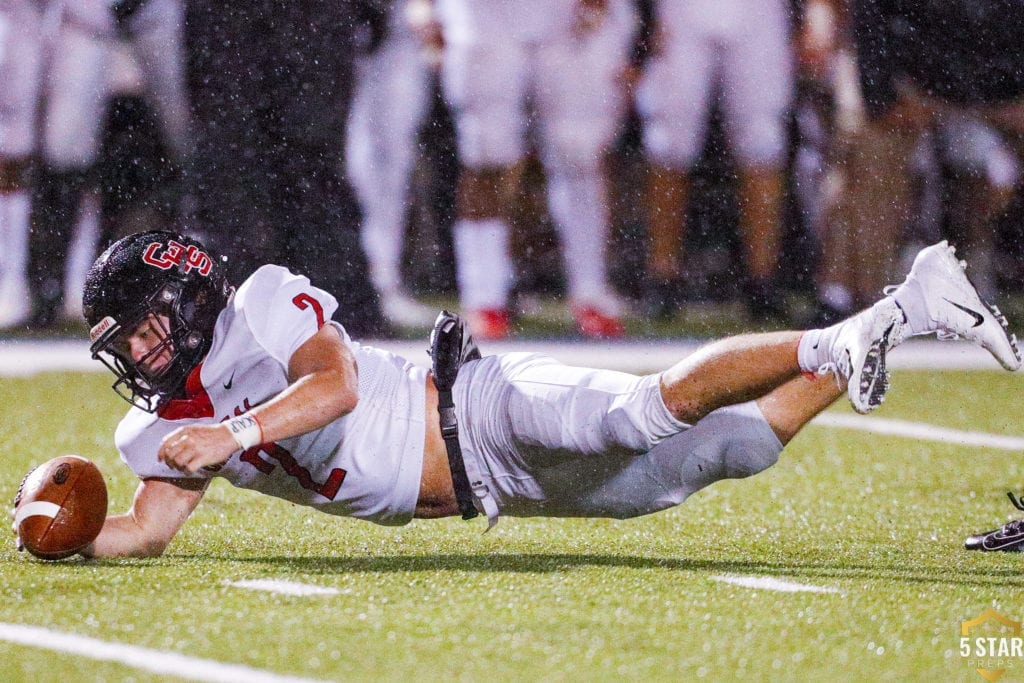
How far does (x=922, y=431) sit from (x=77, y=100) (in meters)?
3.69

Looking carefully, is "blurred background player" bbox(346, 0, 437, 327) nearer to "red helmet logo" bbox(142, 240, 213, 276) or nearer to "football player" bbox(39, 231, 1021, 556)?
"football player" bbox(39, 231, 1021, 556)

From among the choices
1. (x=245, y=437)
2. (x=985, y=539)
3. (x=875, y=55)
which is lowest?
(x=985, y=539)

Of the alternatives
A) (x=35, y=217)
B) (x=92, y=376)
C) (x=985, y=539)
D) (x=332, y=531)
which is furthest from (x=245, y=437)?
(x=35, y=217)

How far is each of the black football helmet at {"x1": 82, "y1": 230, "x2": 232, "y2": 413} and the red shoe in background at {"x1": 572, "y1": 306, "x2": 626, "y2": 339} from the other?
161 inches

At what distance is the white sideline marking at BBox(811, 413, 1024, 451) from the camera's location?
539 cm

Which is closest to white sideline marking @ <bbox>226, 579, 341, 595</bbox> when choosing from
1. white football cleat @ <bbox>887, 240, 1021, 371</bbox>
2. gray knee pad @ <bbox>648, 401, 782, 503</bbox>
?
gray knee pad @ <bbox>648, 401, 782, 503</bbox>

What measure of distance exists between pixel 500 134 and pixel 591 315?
930 millimetres

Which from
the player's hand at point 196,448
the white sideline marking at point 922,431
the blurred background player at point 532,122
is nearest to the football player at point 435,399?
the player's hand at point 196,448

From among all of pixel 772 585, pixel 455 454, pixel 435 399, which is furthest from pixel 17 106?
pixel 772 585

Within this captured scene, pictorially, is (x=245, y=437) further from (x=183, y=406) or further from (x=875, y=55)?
A: (x=875, y=55)

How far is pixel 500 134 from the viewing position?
706cm

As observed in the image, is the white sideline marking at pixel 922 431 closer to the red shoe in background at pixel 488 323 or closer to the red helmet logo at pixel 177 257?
the red shoe in background at pixel 488 323

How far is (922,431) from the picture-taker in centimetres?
560

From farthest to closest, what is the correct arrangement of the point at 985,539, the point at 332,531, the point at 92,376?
the point at 92,376 → the point at 332,531 → the point at 985,539
